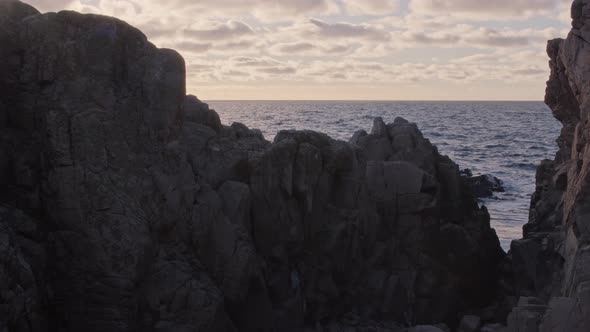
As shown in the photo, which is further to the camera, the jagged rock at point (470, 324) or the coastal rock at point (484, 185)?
the coastal rock at point (484, 185)

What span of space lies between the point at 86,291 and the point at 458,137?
7871cm

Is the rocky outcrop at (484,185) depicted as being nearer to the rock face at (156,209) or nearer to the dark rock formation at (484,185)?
the dark rock formation at (484,185)

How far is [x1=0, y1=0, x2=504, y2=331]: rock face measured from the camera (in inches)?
526

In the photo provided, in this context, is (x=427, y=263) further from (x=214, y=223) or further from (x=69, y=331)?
(x=69, y=331)

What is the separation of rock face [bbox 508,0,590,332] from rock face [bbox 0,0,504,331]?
356 cm

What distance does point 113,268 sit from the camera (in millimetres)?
13367

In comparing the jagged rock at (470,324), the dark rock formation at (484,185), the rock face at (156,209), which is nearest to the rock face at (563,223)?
the jagged rock at (470,324)

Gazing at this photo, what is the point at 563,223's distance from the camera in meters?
19.3

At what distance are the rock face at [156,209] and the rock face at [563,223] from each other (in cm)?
356

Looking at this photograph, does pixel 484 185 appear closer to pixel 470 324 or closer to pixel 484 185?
pixel 484 185

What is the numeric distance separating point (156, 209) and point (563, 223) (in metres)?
12.1

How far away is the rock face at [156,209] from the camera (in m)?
13.4

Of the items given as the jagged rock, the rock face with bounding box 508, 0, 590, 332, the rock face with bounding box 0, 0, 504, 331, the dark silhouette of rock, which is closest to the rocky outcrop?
the dark silhouette of rock

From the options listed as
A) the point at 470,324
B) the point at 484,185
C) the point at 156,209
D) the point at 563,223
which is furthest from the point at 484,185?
the point at 156,209
